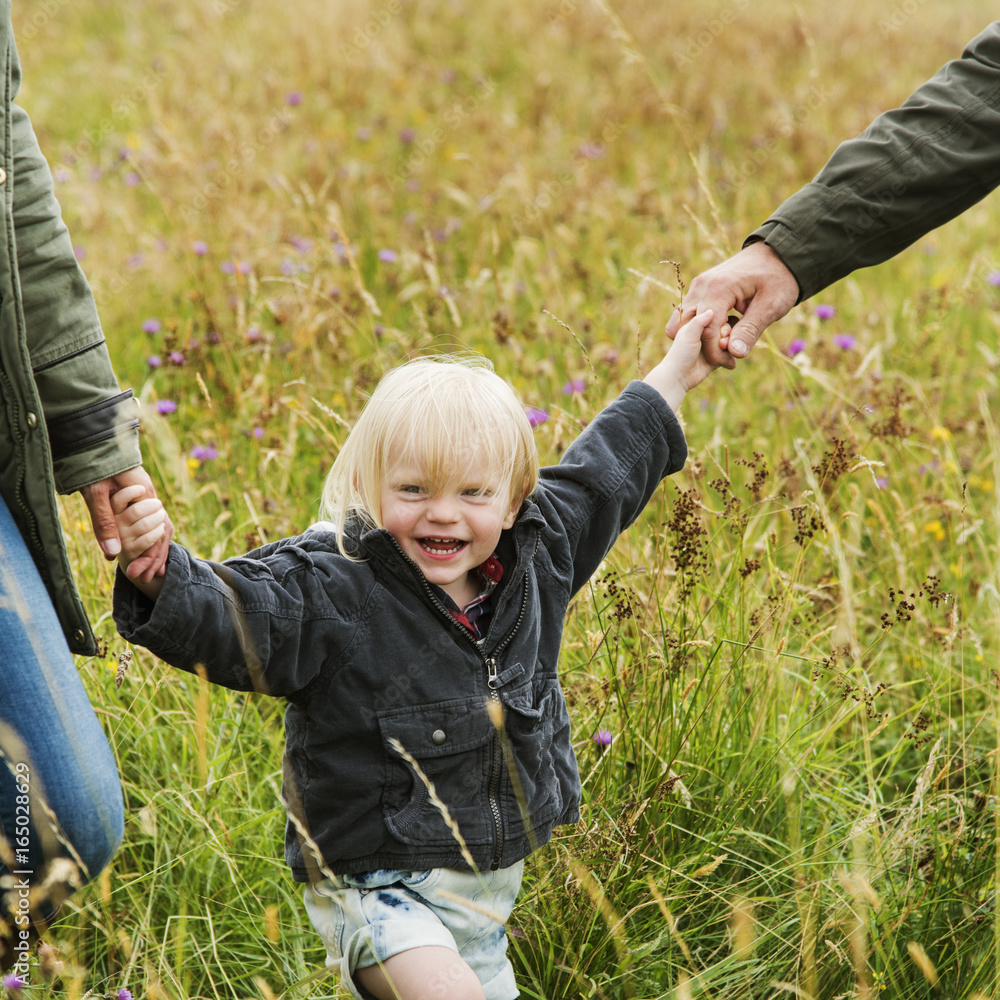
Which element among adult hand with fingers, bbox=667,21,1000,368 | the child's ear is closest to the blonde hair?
the child's ear

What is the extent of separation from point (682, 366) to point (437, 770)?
93 centimetres

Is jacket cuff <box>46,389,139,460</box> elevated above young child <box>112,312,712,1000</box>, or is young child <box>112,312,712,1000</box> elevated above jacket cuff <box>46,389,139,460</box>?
jacket cuff <box>46,389,139,460</box>

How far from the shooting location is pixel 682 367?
209cm

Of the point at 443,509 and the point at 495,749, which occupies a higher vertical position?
the point at 443,509

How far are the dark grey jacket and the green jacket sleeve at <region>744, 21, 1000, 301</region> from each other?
101cm

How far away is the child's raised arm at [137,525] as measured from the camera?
146 cm

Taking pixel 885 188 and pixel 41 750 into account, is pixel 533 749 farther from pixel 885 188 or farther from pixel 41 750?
pixel 885 188

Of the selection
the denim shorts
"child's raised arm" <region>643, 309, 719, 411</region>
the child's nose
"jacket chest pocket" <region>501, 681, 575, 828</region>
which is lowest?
the denim shorts

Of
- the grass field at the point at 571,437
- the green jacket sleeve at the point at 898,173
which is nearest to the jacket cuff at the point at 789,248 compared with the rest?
the green jacket sleeve at the point at 898,173

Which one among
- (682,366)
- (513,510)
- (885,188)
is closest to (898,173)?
(885,188)

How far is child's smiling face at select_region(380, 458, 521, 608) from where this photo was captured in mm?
1677

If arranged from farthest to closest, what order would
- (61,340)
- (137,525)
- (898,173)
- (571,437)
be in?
(571,437) < (898,173) < (61,340) < (137,525)

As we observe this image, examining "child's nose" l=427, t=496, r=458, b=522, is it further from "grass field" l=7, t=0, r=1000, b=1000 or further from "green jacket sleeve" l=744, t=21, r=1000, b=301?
"green jacket sleeve" l=744, t=21, r=1000, b=301

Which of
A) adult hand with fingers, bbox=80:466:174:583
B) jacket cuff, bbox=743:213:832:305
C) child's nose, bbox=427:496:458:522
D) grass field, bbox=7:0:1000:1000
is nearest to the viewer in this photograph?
adult hand with fingers, bbox=80:466:174:583
